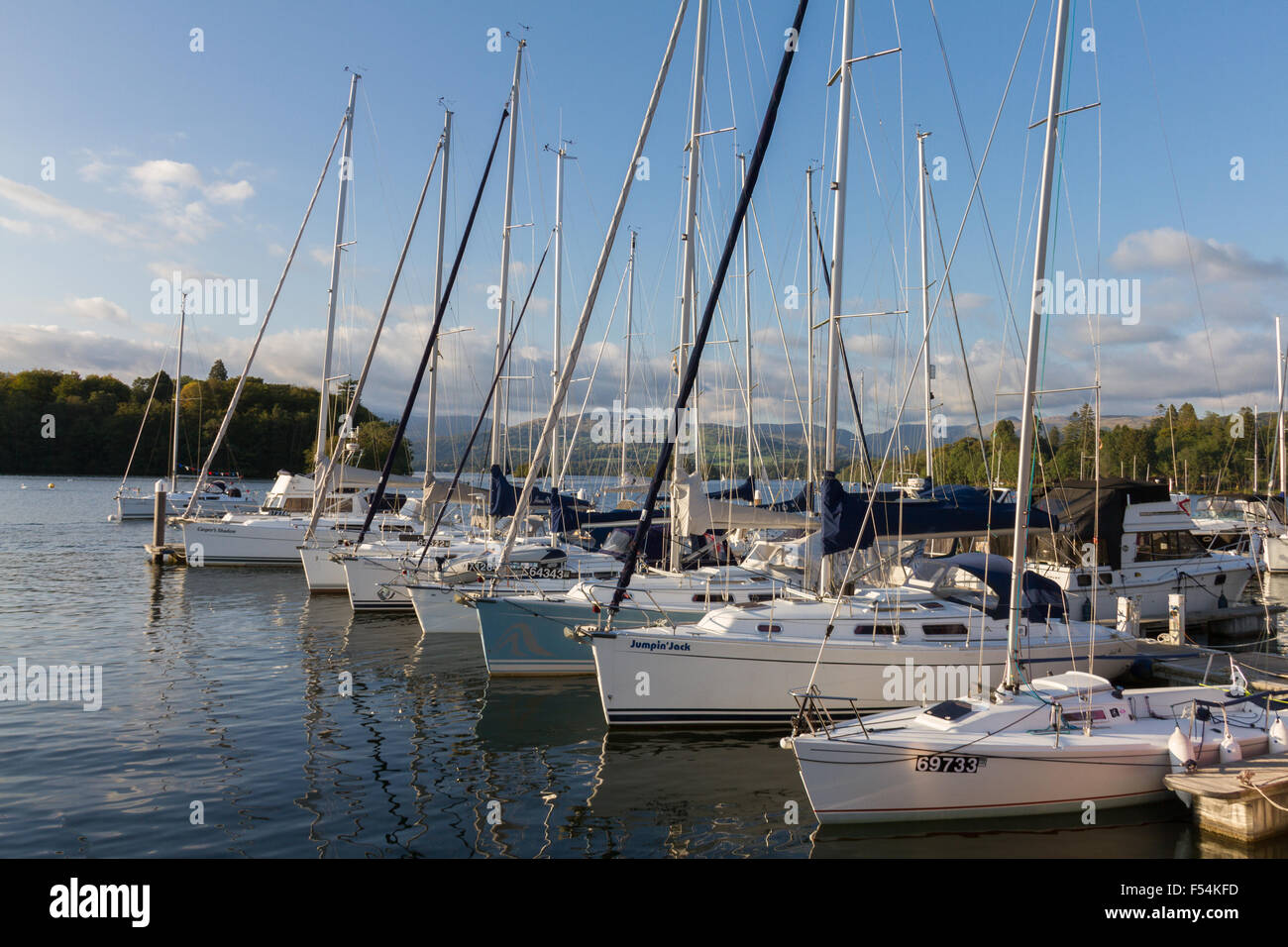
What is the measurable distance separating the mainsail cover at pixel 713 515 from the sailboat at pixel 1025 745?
22.8 feet

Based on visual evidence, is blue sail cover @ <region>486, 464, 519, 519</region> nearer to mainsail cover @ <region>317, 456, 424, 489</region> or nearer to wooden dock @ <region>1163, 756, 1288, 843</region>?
mainsail cover @ <region>317, 456, 424, 489</region>

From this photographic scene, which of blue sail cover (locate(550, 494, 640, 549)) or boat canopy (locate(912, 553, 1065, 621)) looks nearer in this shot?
boat canopy (locate(912, 553, 1065, 621))

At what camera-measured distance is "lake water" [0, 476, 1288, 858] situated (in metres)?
10.2

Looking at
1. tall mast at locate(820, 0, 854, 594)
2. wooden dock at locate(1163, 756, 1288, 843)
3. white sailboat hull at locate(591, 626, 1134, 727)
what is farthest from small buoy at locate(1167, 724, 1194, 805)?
tall mast at locate(820, 0, 854, 594)

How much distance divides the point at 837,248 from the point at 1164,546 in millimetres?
15568

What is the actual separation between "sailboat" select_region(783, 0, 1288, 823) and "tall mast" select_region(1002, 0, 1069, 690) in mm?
18

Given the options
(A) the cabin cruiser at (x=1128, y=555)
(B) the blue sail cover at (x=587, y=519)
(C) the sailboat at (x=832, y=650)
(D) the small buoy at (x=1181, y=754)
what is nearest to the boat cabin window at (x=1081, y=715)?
(D) the small buoy at (x=1181, y=754)

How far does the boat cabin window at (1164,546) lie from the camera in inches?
929

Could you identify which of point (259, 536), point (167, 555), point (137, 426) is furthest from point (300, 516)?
point (137, 426)

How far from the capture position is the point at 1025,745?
10859mm

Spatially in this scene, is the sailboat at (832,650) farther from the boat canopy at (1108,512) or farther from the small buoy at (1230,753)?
the boat canopy at (1108,512)

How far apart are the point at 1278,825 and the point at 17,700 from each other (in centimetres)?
2097
